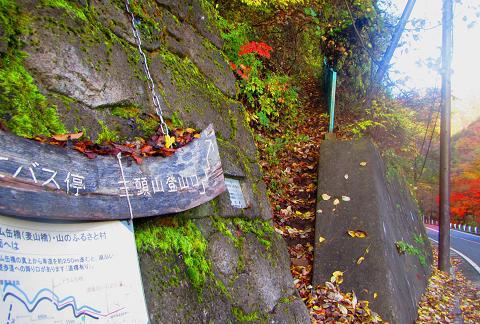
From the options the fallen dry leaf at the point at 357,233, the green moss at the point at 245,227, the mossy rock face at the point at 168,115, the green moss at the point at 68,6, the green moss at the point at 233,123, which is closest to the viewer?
the mossy rock face at the point at 168,115

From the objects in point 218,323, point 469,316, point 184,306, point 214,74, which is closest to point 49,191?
point 184,306

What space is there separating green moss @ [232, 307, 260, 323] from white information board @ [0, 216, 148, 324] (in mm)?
876

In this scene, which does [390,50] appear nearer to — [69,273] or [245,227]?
[245,227]

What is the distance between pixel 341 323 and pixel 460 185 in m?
34.7

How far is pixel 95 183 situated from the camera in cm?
173

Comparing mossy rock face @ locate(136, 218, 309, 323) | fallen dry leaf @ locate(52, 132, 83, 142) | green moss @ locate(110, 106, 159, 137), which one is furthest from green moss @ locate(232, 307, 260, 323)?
fallen dry leaf @ locate(52, 132, 83, 142)

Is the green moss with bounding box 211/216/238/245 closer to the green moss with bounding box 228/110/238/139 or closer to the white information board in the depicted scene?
the white information board

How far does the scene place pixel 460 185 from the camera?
109 feet

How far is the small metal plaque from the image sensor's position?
305cm

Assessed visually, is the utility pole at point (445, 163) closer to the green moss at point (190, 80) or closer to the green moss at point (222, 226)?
the green moss at point (190, 80)

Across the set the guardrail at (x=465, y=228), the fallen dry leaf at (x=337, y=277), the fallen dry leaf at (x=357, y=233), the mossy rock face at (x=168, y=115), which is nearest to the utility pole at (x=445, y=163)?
the fallen dry leaf at (x=357, y=233)

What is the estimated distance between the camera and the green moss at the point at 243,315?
2.48 metres

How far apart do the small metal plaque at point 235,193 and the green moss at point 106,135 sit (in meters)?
1.11

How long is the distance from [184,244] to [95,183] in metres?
0.74
